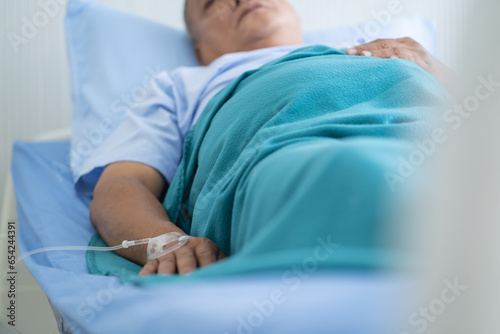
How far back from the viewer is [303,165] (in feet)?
1.55

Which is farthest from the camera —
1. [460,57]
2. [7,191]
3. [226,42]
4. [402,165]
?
[226,42]

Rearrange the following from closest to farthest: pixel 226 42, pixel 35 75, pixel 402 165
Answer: pixel 402 165 → pixel 226 42 → pixel 35 75

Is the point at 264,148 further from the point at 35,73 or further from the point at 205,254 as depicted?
the point at 35,73

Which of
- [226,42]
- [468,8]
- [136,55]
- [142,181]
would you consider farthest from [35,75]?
[468,8]

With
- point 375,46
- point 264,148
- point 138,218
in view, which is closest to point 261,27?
point 375,46

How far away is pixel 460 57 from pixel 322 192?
0.54 feet

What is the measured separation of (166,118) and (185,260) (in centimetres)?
60

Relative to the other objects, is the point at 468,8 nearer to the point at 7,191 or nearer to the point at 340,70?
the point at 340,70

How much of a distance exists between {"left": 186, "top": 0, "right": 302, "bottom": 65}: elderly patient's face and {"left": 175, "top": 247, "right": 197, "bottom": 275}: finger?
86 cm

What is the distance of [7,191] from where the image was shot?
1293 millimetres

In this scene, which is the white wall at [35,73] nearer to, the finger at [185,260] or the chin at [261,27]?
the chin at [261,27]

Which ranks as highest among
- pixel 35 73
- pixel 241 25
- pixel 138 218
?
pixel 241 25

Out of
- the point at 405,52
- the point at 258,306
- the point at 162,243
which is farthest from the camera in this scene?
the point at 405,52

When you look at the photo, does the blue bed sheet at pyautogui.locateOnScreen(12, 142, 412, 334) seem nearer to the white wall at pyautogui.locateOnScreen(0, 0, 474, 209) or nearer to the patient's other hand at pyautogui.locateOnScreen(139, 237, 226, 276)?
the patient's other hand at pyautogui.locateOnScreen(139, 237, 226, 276)
